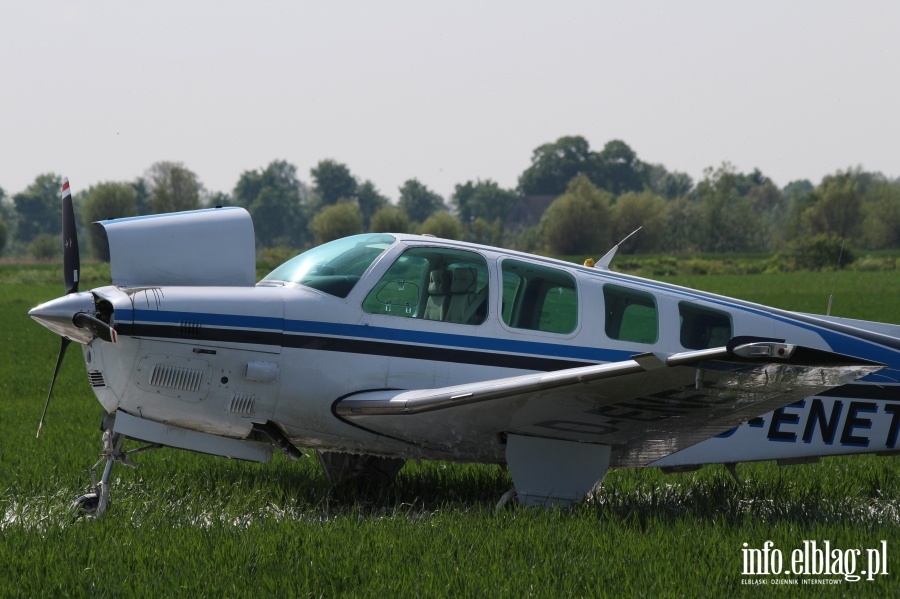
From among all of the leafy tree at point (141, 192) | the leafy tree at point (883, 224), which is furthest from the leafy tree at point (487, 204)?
the leafy tree at point (883, 224)

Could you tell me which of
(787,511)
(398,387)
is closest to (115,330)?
(398,387)

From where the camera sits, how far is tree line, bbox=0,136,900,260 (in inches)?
3652

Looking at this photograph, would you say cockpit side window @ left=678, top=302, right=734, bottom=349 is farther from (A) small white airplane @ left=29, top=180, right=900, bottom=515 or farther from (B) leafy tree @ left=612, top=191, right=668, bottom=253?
(B) leafy tree @ left=612, top=191, right=668, bottom=253

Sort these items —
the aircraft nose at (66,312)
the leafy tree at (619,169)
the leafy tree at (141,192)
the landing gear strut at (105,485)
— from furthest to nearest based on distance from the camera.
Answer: the leafy tree at (619,169), the leafy tree at (141,192), the landing gear strut at (105,485), the aircraft nose at (66,312)

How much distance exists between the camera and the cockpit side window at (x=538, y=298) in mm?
8172

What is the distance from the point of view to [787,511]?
8117 mm

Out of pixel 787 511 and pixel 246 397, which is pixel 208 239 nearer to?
pixel 246 397

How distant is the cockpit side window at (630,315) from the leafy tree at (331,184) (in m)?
146

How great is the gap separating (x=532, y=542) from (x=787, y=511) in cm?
253

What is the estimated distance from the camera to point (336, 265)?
8164 mm

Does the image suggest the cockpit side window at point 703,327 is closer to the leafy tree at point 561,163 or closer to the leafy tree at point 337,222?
the leafy tree at point 337,222

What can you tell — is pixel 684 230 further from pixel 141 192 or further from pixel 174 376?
pixel 174 376

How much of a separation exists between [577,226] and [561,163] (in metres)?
58.2

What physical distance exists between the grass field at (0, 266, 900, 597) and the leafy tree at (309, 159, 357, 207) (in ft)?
472
